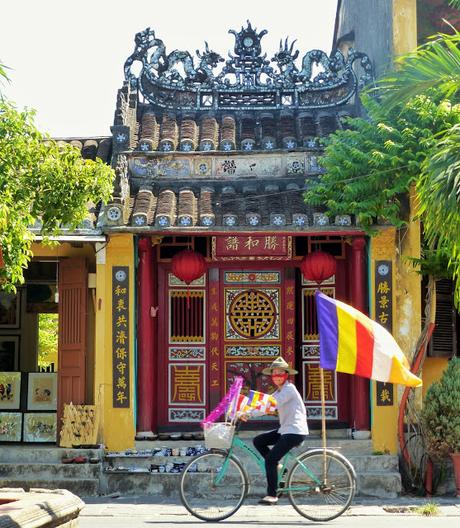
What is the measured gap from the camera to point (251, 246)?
577 inches

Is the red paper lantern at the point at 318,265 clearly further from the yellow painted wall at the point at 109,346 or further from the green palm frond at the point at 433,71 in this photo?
the green palm frond at the point at 433,71

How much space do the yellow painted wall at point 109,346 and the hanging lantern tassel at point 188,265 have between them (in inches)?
27.9

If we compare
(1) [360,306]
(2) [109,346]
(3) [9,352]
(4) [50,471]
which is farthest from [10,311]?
(1) [360,306]

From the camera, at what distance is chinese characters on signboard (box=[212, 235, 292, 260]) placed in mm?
14648

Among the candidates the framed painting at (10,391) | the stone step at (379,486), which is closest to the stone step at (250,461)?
the stone step at (379,486)

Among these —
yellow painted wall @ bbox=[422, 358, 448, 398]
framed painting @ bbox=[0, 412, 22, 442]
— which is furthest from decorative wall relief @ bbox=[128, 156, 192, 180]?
yellow painted wall @ bbox=[422, 358, 448, 398]

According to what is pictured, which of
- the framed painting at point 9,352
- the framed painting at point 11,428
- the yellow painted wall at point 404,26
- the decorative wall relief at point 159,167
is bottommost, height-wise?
the framed painting at point 11,428

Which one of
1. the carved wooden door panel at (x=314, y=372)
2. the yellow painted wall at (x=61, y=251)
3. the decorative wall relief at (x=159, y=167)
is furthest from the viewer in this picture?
the carved wooden door panel at (x=314, y=372)

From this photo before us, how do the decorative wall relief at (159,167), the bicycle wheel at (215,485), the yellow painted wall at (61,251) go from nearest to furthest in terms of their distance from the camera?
the bicycle wheel at (215,485), the decorative wall relief at (159,167), the yellow painted wall at (61,251)

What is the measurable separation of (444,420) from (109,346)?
15.1 ft

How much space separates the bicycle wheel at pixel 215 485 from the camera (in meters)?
10.6

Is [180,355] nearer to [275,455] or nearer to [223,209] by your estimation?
[223,209]

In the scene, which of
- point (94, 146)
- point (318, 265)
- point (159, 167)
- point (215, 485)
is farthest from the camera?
point (94, 146)

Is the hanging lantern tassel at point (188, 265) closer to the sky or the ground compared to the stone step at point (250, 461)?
closer to the sky
